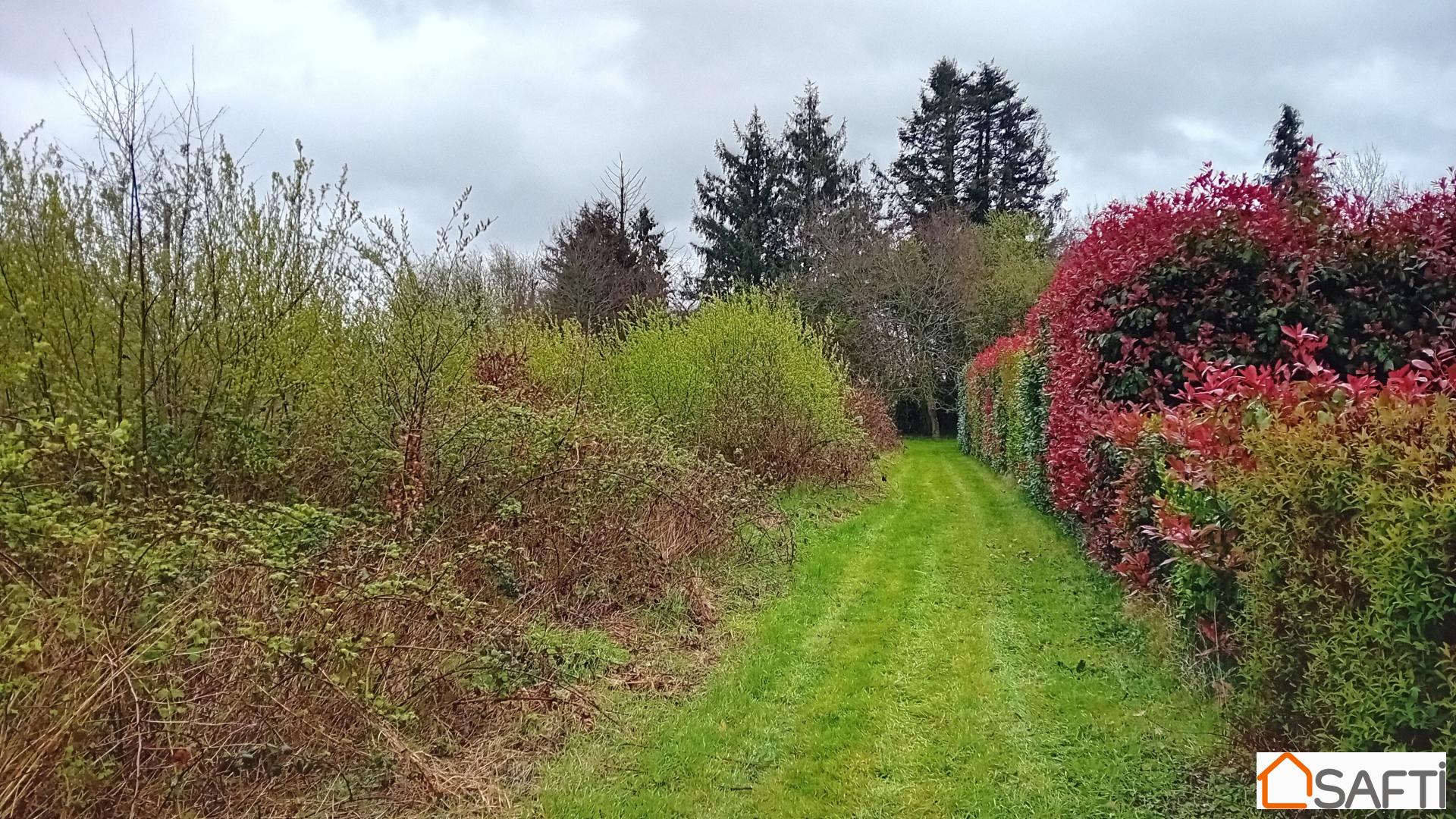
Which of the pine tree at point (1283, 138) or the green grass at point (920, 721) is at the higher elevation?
the pine tree at point (1283, 138)

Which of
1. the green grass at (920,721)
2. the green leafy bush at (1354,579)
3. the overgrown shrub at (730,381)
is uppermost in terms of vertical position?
the overgrown shrub at (730,381)

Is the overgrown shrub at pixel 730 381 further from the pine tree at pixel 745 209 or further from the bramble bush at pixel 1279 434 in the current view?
the pine tree at pixel 745 209

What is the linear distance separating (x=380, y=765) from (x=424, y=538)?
1682 mm

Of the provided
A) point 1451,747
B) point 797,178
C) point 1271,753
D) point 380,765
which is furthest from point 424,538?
point 797,178

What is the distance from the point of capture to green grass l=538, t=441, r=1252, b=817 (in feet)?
10.1

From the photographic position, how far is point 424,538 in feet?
15.2

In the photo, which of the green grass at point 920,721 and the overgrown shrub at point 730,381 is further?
the overgrown shrub at point 730,381

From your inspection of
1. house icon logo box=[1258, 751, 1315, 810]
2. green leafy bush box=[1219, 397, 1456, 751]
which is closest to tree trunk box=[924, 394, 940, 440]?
green leafy bush box=[1219, 397, 1456, 751]

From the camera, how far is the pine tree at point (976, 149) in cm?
3120

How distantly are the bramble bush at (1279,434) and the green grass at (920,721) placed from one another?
44cm

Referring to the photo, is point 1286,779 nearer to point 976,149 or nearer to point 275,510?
point 275,510

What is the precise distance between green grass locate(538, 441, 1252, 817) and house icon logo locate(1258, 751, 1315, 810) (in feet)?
0.55

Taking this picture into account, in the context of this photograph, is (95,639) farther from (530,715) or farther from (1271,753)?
(1271,753)

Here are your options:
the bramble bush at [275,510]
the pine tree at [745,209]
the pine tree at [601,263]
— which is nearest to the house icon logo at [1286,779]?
the bramble bush at [275,510]
